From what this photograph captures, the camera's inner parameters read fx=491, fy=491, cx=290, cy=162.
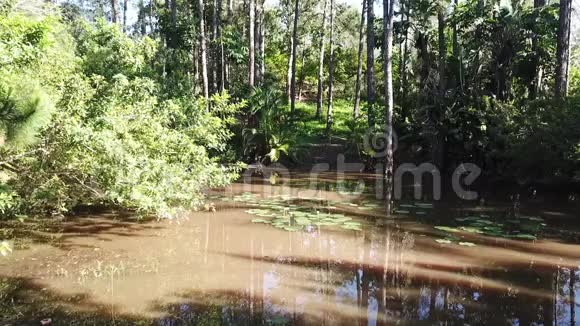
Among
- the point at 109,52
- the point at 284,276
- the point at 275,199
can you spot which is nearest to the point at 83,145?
the point at 284,276

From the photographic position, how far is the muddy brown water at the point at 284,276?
5023mm

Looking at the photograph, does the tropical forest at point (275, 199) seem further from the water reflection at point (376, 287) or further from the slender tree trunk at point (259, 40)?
the slender tree trunk at point (259, 40)

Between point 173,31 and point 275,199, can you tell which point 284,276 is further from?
point 173,31

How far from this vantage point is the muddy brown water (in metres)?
5.02

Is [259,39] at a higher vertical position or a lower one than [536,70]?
higher

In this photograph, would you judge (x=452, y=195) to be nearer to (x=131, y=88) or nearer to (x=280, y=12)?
(x=131, y=88)

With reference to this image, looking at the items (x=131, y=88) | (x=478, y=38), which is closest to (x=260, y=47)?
(x=478, y=38)

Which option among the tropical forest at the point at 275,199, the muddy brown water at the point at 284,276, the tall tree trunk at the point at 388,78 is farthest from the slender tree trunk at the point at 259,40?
the muddy brown water at the point at 284,276

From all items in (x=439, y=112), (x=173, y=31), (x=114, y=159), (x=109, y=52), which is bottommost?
(x=114, y=159)

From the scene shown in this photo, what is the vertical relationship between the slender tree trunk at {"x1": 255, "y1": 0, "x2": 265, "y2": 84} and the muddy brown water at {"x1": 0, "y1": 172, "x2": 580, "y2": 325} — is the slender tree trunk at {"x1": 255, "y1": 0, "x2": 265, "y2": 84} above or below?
above

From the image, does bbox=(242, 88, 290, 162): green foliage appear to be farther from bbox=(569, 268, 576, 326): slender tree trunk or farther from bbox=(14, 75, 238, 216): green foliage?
bbox=(569, 268, 576, 326): slender tree trunk

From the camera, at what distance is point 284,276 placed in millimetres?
6258

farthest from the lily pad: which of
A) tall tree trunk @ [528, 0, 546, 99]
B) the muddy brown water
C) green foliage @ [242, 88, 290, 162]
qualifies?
green foliage @ [242, 88, 290, 162]

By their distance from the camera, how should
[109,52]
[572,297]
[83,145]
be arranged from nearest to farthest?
[572,297]
[83,145]
[109,52]
